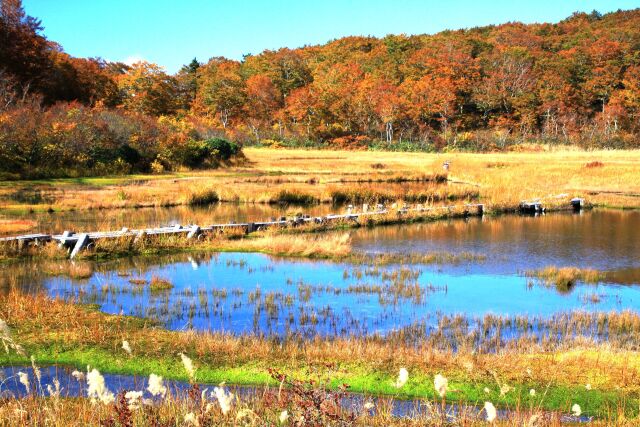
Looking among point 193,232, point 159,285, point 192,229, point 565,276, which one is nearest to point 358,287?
point 159,285

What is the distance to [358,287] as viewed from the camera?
61.2 ft

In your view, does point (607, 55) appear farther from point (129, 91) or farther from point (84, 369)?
point (84, 369)

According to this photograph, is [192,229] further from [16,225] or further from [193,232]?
[16,225]

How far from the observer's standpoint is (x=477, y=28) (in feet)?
464

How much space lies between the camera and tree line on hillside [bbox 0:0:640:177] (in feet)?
250

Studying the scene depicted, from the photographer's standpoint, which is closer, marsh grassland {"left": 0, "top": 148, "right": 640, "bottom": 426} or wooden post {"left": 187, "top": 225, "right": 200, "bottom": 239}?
marsh grassland {"left": 0, "top": 148, "right": 640, "bottom": 426}

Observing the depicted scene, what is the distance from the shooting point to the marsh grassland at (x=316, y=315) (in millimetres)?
7773

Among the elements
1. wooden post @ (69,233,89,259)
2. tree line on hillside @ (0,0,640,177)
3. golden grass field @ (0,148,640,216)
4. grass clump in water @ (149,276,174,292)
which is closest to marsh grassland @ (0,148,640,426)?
grass clump in water @ (149,276,174,292)

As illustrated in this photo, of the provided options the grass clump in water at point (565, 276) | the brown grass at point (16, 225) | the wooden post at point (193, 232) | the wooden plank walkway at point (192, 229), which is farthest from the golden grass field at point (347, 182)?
the grass clump in water at point (565, 276)

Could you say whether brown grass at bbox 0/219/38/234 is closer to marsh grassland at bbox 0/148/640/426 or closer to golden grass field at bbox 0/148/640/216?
marsh grassland at bbox 0/148/640/426

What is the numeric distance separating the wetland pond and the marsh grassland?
86 millimetres

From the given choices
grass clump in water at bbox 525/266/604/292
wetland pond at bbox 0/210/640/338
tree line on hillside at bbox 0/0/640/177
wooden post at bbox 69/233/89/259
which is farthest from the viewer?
tree line on hillside at bbox 0/0/640/177

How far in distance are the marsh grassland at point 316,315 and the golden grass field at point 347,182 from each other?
0.43m

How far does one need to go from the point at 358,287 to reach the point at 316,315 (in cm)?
354
